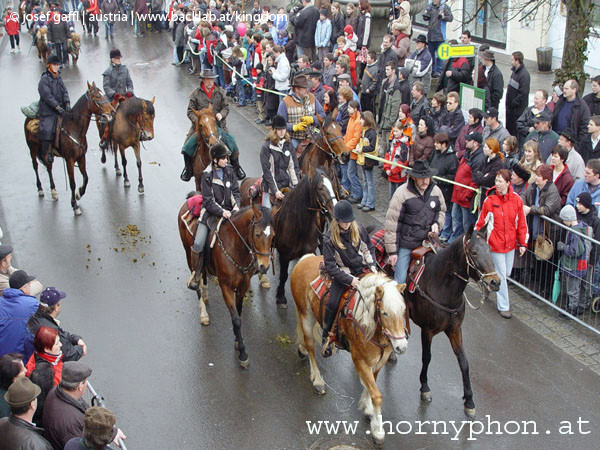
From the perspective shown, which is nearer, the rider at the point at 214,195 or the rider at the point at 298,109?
the rider at the point at 214,195

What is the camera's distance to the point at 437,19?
1980cm

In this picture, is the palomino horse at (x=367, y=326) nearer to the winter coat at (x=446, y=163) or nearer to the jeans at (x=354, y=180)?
the winter coat at (x=446, y=163)

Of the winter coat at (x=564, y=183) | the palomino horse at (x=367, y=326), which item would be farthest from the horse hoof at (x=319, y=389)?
the winter coat at (x=564, y=183)

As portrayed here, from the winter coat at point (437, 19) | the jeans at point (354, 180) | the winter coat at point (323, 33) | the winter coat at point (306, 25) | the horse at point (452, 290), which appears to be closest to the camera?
the horse at point (452, 290)

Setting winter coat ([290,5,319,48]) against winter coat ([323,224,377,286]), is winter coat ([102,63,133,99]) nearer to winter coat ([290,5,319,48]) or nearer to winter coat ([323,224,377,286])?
winter coat ([290,5,319,48])

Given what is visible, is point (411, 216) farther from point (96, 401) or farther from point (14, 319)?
point (14, 319)

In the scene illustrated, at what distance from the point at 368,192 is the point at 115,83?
6.95m

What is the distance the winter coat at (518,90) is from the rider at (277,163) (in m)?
5.79

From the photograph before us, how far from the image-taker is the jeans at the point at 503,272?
35.0 feet

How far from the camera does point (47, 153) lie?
1520cm

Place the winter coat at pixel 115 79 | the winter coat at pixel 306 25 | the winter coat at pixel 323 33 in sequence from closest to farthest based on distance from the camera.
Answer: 1. the winter coat at pixel 115 79
2. the winter coat at pixel 323 33
3. the winter coat at pixel 306 25

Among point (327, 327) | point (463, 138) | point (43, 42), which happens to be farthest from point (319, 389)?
point (43, 42)

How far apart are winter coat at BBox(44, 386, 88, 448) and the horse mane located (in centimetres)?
300

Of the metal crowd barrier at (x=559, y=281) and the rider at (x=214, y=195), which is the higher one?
the rider at (x=214, y=195)
